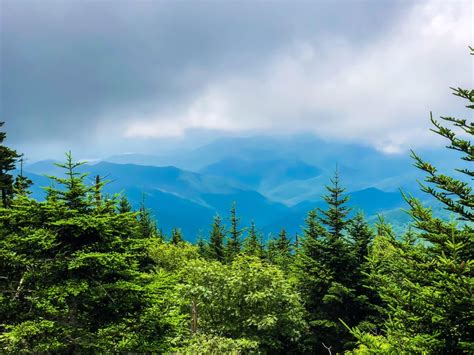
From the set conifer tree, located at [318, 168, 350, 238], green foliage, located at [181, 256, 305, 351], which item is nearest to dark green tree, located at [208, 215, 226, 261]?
conifer tree, located at [318, 168, 350, 238]

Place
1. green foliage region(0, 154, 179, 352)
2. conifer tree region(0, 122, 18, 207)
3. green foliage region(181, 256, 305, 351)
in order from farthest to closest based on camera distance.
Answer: conifer tree region(0, 122, 18, 207)
green foliage region(181, 256, 305, 351)
green foliage region(0, 154, 179, 352)

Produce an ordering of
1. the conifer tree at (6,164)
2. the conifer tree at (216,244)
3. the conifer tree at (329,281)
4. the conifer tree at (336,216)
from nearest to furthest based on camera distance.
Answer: the conifer tree at (329,281)
the conifer tree at (336,216)
the conifer tree at (6,164)
the conifer tree at (216,244)

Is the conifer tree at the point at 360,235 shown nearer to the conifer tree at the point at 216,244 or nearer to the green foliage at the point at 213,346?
the green foliage at the point at 213,346

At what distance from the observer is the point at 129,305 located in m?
11.1

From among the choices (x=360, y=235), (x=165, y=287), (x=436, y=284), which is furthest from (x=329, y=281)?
(x=436, y=284)

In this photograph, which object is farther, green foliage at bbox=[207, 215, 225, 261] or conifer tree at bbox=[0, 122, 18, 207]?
green foliage at bbox=[207, 215, 225, 261]

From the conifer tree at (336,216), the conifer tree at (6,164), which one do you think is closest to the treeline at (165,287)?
the conifer tree at (336,216)

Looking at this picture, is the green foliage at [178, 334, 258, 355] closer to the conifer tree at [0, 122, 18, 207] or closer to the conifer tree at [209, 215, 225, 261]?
the conifer tree at [0, 122, 18, 207]

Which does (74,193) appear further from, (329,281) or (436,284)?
(329,281)

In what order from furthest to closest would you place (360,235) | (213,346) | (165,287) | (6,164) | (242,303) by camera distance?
(6,164) → (360,235) → (242,303) → (213,346) → (165,287)

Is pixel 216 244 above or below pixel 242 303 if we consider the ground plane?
above

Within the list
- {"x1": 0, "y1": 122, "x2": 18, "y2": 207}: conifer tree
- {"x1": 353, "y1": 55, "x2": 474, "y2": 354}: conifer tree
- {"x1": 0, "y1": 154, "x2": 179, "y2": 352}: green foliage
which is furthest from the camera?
{"x1": 0, "y1": 122, "x2": 18, "y2": 207}: conifer tree

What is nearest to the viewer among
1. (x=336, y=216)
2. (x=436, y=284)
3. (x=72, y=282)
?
(x=436, y=284)

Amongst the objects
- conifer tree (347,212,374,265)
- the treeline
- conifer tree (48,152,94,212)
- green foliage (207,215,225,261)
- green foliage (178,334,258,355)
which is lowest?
green foliage (178,334,258,355)
